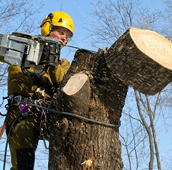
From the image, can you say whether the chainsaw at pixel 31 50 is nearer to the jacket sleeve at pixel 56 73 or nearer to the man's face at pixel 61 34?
the jacket sleeve at pixel 56 73

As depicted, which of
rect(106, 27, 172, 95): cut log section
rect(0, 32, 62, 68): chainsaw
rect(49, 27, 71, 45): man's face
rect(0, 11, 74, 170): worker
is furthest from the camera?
rect(49, 27, 71, 45): man's face

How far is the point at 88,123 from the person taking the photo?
2.48 metres

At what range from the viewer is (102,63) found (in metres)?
2.56

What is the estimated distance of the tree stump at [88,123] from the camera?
2.42m

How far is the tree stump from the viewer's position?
2418 millimetres

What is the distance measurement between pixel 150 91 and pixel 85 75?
1.85ft

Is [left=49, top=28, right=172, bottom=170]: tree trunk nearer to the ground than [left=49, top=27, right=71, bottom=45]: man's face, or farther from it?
nearer to the ground

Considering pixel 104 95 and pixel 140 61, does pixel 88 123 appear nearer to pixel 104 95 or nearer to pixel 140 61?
pixel 104 95

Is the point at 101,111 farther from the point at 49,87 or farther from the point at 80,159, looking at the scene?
the point at 49,87

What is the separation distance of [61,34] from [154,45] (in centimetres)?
135

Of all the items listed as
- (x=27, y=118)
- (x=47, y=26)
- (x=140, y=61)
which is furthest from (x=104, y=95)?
(x=47, y=26)

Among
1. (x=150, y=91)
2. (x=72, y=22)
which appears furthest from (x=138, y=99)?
(x=150, y=91)

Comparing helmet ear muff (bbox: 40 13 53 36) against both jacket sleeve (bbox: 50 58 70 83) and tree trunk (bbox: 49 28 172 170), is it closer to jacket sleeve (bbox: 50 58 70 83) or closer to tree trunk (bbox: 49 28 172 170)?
jacket sleeve (bbox: 50 58 70 83)

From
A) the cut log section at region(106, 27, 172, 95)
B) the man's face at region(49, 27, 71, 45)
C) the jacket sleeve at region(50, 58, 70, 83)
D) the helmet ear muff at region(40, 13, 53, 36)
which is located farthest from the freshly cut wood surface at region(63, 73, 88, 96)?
the helmet ear muff at region(40, 13, 53, 36)
